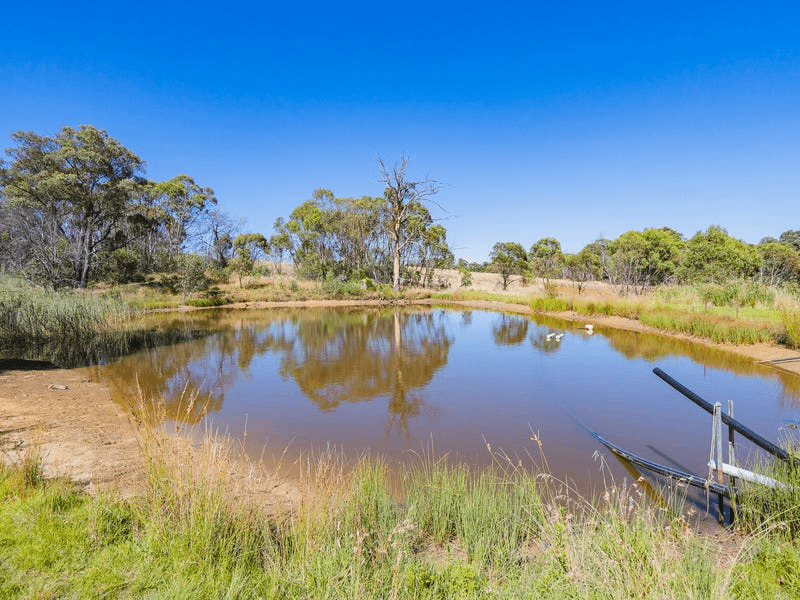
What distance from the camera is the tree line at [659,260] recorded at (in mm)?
25297

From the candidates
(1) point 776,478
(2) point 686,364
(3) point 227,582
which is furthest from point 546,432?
(2) point 686,364

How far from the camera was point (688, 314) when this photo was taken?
1366cm

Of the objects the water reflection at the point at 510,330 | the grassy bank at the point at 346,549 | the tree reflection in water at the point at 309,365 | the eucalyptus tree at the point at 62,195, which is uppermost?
the eucalyptus tree at the point at 62,195

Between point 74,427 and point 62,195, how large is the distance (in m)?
26.2

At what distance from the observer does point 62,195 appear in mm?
24234

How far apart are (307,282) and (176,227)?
14.1m

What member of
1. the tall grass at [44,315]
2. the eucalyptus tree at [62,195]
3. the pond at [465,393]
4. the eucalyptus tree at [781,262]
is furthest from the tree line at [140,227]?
the eucalyptus tree at [781,262]

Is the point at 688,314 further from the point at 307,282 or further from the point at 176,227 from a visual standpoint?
the point at 176,227

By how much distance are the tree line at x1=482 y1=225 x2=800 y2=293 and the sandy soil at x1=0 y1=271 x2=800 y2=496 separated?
740 inches

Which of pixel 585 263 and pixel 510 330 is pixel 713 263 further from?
pixel 510 330

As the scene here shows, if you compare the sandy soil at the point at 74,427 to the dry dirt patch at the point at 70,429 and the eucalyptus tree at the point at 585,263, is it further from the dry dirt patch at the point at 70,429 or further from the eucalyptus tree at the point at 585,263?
the eucalyptus tree at the point at 585,263

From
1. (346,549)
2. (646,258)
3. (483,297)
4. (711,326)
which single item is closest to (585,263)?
(646,258)

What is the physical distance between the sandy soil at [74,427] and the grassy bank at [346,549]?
1.18 feet

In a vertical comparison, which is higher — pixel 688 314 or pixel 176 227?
pixel 176 227
